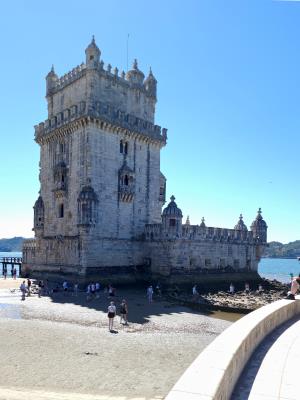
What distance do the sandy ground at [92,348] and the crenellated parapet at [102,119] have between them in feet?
59.0

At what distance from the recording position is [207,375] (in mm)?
5316

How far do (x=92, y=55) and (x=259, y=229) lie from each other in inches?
1164

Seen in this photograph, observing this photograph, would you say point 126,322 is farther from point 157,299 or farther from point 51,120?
point 51,120

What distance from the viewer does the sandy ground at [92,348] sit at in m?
13.0

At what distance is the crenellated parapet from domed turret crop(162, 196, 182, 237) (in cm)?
895

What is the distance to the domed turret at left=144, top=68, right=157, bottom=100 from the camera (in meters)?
44.6

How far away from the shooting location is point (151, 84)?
147 ft

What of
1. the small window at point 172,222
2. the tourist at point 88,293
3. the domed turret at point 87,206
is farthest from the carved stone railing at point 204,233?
the tourist at point 88,293

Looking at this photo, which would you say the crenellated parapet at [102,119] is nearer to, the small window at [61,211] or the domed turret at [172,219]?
the small window at [61,211]

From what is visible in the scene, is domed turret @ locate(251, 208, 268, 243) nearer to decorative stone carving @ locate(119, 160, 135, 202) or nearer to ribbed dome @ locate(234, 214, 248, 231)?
ribbed dome @ locate(234, 214, 248, 231)

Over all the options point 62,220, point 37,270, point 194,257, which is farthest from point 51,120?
point 194,257

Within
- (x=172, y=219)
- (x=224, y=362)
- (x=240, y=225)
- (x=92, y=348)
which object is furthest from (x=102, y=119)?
(x=224, y=362)

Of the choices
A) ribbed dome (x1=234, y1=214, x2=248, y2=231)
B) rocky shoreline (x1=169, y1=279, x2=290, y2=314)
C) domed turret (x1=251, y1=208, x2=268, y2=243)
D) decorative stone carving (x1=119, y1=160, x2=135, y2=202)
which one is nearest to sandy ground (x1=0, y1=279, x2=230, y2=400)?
rocky shoreline (x1=169, y1=279, x2=290, y2=314)

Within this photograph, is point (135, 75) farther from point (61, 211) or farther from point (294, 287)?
point (294, 287)
